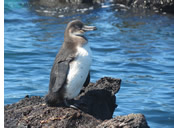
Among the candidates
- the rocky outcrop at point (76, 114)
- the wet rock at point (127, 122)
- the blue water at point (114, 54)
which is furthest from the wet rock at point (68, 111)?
the blue water at point (114, 54)

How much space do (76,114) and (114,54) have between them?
691cm

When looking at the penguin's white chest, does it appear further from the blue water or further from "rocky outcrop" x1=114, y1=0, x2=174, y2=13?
"rocky outcrop" x1=114, y1=0, x2=174, y2=13

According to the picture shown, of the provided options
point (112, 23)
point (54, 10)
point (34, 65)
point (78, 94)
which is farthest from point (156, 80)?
point (54, 10)

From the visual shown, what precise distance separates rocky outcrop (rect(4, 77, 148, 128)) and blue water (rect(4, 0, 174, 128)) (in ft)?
5.27

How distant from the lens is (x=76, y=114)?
17.7ft

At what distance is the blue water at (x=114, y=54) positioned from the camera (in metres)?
8.77

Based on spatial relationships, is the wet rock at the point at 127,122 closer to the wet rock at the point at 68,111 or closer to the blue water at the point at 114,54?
the wet rock at the point at 68,111

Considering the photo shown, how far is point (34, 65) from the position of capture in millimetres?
11289

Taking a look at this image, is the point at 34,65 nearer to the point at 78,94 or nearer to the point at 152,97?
the point at 152,97

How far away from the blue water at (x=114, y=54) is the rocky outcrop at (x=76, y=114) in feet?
5.27

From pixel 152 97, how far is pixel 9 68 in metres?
4.28

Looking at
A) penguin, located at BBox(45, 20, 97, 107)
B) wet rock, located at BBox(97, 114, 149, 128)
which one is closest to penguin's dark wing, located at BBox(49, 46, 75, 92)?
penguin, located at BBox(45, 20, 97, 107)

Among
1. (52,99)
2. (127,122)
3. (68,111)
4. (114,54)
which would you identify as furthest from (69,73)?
(114,54)

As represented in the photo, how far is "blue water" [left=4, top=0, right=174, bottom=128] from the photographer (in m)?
8.77
